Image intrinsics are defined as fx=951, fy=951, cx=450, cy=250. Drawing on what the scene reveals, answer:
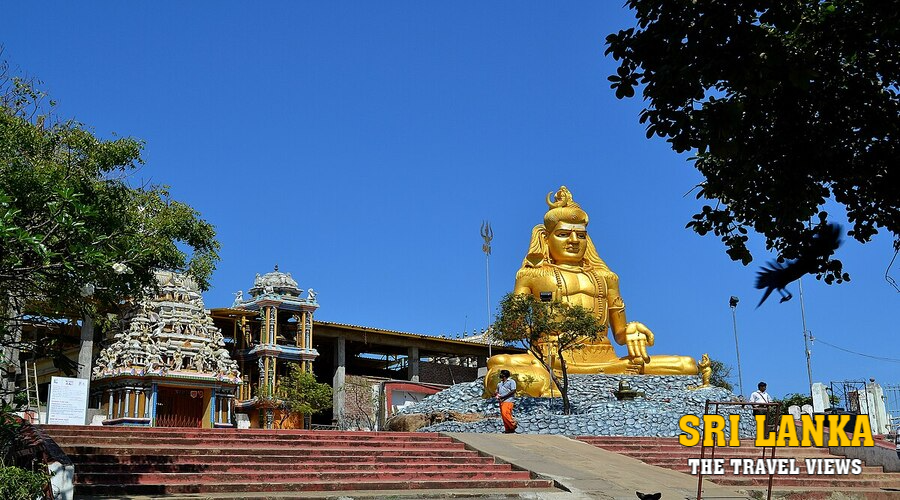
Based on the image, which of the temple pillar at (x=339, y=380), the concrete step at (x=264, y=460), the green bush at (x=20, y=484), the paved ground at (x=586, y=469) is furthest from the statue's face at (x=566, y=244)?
the green bush at (x=20, y=484)

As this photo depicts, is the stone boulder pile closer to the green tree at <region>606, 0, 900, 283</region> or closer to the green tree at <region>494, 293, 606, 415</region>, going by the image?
the green tree at <region>494, 293, 606, 415</region>

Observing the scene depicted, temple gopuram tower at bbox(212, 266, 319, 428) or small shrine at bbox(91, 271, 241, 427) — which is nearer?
small shrine at bbox(91, 271, 241, 427)

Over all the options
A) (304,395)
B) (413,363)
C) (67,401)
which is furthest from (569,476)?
(413,363)

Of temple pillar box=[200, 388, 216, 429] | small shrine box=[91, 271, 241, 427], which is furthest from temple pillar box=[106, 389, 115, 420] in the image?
temple pillar box=[200, 388, 216, 429]

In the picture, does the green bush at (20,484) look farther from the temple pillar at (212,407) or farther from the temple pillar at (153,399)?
the temple pillar at (212,407)

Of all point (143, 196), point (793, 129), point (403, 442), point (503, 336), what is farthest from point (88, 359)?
point (793, 129)

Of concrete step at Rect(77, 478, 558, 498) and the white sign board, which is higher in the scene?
the white sign board

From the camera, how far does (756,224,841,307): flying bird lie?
7.53 meters

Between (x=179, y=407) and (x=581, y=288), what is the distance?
11.9 meters

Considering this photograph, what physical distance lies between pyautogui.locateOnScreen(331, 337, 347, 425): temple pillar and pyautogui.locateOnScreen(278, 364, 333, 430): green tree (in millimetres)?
2627

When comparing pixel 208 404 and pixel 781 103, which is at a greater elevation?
pixel 781 103

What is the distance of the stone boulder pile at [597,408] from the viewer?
2034 centimetres

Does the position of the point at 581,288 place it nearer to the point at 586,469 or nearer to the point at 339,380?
the point at 339,380

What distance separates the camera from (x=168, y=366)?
25766 millimetres
